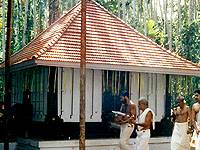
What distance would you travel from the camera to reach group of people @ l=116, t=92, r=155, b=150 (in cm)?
1020

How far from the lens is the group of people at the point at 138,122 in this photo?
1020 centimetres

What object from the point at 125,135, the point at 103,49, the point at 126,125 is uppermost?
the point at 103,49

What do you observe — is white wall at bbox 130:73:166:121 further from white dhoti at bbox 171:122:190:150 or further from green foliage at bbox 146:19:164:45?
green foliage at bbox 146:19:164:45

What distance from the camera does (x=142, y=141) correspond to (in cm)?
1026

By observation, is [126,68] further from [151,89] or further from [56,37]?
[56,37]

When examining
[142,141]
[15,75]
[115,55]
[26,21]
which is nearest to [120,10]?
[26,21]

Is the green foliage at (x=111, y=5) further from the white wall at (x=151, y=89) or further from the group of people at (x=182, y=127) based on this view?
the group of people at (x=182, y=127)

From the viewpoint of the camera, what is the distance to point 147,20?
116ft

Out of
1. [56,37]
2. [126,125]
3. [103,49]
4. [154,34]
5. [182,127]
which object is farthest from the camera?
[154,34]

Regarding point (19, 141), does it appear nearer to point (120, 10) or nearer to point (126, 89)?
point (126, 89)

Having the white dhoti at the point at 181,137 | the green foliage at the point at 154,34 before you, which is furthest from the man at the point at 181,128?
the green foliage at the point at 154,34

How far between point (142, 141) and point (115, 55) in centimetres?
408

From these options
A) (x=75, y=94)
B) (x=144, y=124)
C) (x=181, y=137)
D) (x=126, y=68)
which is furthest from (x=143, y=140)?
(x=75, y=94)

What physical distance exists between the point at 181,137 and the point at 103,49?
467cm
